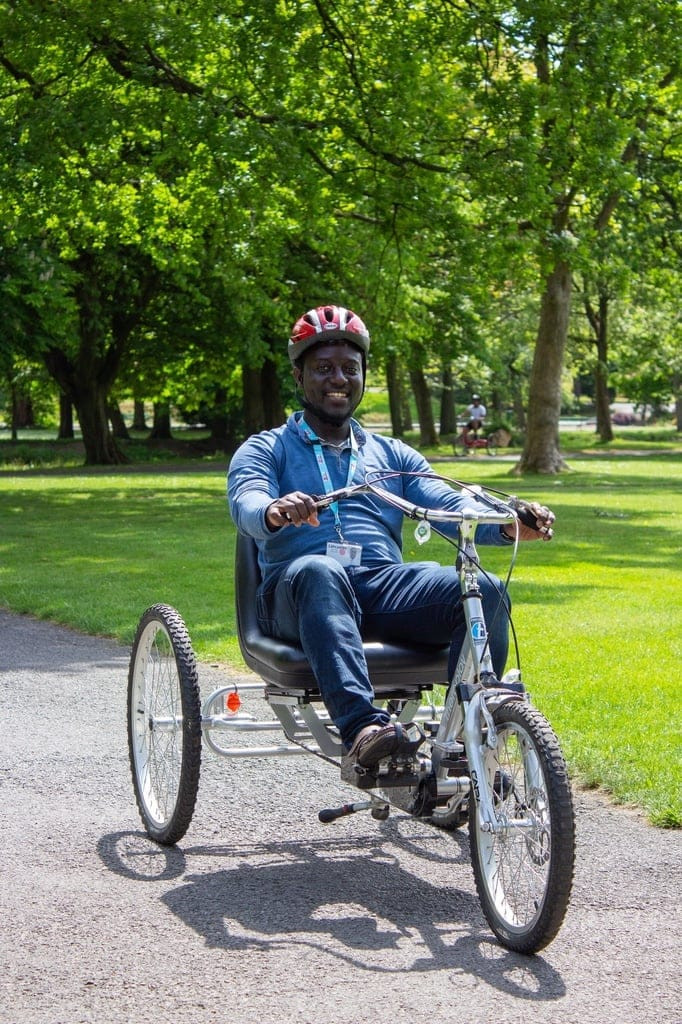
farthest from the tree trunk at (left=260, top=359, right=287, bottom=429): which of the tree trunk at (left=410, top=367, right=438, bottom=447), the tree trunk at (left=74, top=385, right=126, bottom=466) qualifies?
the tree trunk at (left=410, top=367, right=438, bottom=447)

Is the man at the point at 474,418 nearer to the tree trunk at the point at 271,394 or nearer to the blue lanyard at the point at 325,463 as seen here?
the tree trunk at the point at 271,394

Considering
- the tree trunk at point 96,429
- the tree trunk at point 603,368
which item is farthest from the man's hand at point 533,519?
the tree trunk at point 603,368

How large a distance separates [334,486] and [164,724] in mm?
1005

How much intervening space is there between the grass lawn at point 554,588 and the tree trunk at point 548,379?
2.35 meters

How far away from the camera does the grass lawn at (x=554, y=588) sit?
259 inches

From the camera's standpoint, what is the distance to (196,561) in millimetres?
14305

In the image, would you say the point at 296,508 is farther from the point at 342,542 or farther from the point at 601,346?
the point at 601,346

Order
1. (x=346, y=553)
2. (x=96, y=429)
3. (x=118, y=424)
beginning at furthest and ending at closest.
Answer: (x=118, y=424) → (x=96, y=429) → (x=346, y=553)

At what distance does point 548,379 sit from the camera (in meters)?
28.0

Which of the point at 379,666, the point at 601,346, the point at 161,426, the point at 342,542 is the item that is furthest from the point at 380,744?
the point at 161,426

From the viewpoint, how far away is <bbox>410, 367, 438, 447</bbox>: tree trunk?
149 ft

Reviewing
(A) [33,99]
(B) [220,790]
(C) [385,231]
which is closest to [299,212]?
(C) [385,231]

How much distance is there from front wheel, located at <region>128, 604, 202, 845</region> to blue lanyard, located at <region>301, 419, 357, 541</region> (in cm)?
63

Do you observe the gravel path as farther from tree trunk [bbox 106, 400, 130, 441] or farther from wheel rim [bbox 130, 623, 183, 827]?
tree trunk [bbox 106, 400, 130, 441]
